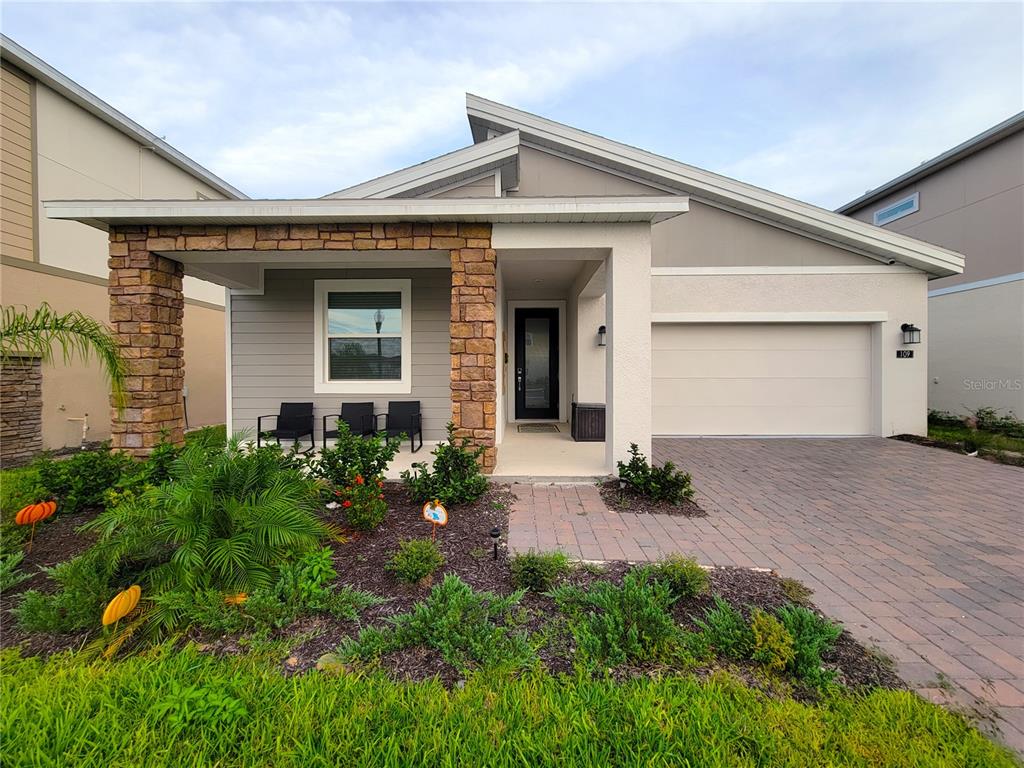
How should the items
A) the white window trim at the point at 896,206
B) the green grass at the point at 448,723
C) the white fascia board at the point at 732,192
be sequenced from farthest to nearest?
the white window trim at the point at 896,206, the white fascia board at the point at 732,192, the green grass at the point at 448,723

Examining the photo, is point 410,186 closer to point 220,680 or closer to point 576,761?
point 220,680

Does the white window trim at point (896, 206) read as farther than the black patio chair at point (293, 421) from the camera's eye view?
Yes

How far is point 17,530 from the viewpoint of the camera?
328cm

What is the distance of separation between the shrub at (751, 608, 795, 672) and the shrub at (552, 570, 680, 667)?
14.0 inches

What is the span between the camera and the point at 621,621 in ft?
6.98

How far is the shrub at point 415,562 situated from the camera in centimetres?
266

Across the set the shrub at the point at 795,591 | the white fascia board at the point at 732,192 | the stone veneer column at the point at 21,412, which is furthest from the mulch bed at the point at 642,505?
the stone veneer column at the point at 21,412

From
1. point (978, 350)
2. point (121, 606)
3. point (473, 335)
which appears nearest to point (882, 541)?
point (473, 335)

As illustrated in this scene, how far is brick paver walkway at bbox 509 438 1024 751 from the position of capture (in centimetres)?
208

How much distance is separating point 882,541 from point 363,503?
13.7 ft

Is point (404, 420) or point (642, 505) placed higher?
point (404, 420)

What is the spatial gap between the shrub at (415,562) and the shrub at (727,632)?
1.59 meters

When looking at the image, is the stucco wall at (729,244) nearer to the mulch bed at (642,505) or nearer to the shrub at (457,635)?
the mulch bed at (642,505)

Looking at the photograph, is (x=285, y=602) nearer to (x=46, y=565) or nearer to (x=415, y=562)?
(x=415, y=562)
